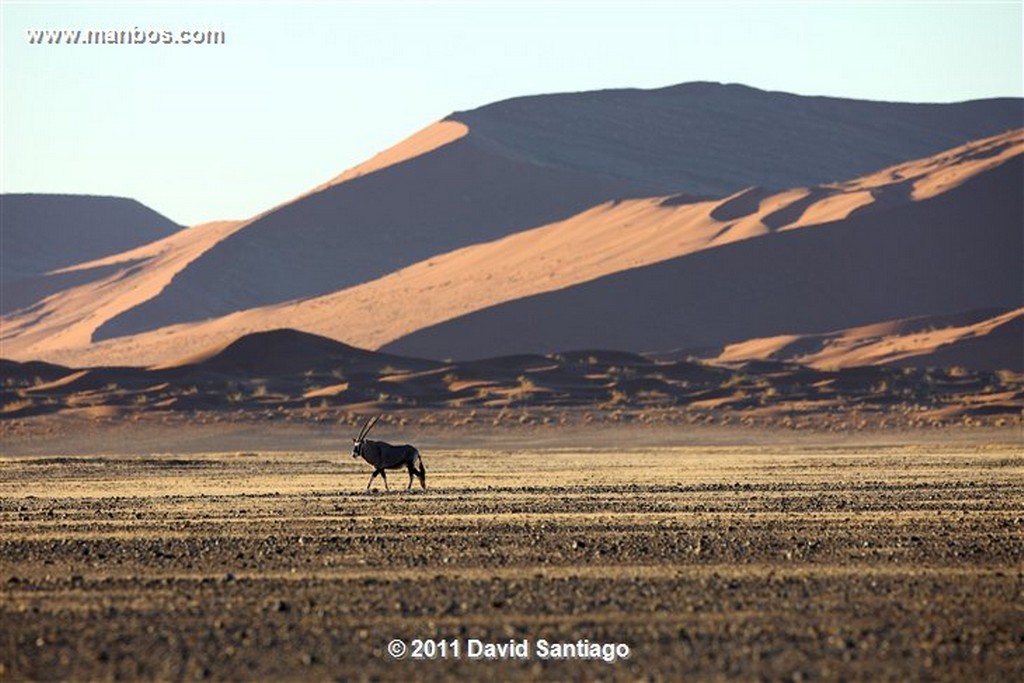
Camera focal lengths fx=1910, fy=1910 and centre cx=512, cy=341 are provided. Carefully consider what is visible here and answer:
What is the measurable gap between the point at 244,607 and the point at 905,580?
476 cm

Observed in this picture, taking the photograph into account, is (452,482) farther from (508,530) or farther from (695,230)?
(695,230)

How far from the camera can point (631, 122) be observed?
156875 mm

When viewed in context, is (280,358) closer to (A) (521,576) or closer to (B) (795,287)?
(B) (795,287)

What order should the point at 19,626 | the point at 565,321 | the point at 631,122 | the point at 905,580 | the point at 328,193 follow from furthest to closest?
the point at 631,122 < the point at 328,193 < the point at 565,321 < the point at 905,580 < the point at 19,626

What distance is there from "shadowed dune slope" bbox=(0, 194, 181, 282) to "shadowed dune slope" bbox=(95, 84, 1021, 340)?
5058 cm

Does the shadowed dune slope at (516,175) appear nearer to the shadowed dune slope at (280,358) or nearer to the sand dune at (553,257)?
the sand dune at (553,257)

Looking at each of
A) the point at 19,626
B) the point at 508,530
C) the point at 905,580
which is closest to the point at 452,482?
the point at 508,530

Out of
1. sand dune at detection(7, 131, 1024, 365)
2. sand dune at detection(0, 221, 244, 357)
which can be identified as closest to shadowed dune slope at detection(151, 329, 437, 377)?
sand dune at detection(7, 131, 1024, 365)

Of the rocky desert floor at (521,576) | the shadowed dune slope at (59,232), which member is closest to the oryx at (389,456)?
the rocky desert floor at (521,576)

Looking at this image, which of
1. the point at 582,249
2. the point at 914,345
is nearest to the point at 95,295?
the point at 582,249

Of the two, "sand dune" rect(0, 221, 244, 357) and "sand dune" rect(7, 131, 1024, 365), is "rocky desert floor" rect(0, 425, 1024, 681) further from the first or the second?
"sand dune" rect(0, 221, 244, 357)

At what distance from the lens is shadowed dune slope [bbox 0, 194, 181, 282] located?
18050cm

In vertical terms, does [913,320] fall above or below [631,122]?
A: below

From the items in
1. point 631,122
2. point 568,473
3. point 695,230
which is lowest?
point 568,473
